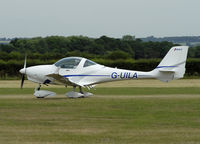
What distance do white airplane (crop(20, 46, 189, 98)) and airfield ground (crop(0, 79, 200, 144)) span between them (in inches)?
72.0

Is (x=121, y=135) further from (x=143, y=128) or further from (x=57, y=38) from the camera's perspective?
(x=57, y=38)

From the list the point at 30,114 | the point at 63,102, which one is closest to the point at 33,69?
the point at 63,102

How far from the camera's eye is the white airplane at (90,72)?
774 inches

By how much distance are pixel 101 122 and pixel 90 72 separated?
7692mm

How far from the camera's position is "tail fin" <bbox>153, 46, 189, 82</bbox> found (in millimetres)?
19594

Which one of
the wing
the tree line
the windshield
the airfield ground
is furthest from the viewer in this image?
the tree line

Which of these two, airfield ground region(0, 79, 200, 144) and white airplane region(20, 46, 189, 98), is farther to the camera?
white airplane region(20, 46, 189, 98)

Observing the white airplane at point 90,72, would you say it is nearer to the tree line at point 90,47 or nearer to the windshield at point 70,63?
the windshield at point 70,63

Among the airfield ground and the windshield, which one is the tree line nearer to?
the windshield

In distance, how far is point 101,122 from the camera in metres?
12.7

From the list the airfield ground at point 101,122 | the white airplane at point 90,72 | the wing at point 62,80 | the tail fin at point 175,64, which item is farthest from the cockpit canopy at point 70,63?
the tail fin at point 175,64

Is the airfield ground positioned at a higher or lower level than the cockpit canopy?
lower

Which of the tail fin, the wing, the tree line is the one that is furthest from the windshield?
the tree line

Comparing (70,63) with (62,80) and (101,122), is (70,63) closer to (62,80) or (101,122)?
→ (62,80)
